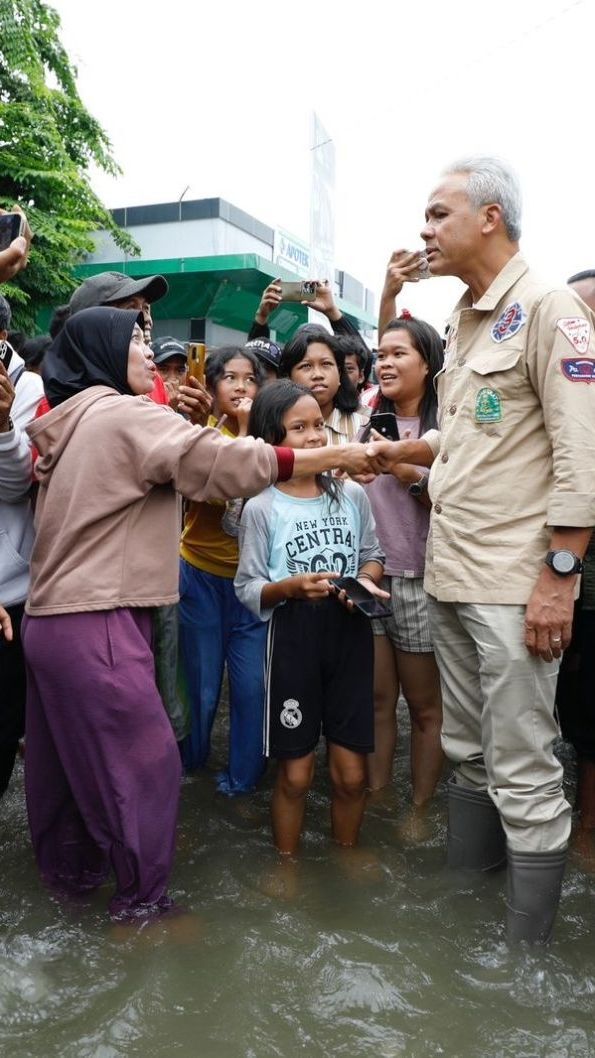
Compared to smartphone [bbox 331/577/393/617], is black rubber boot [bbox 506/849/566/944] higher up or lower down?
lower down

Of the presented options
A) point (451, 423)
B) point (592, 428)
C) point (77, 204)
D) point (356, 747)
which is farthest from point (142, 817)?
point (77, 204)

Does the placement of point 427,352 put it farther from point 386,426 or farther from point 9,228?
point 9,228

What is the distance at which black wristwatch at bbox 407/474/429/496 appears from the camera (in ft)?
10.7

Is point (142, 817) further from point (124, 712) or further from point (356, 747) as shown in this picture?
point (356, 747)

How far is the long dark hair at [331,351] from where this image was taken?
3.86m

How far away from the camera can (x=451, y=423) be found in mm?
2617

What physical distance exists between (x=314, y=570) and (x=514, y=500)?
836mm

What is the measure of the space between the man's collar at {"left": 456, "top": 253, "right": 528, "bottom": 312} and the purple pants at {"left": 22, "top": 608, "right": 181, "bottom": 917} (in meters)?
1.44

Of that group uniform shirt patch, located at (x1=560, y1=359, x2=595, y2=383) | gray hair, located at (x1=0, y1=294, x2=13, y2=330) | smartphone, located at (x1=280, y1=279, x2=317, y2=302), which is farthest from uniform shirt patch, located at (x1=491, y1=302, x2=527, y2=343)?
smartphone, located at (x1=280, y1=279, x2=317, y2=302)

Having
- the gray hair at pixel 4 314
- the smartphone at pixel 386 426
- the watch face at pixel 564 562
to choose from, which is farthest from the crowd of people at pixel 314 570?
the smartphone at pixel 386 426

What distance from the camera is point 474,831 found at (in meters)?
2.79

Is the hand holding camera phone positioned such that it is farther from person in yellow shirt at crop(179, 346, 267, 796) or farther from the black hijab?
person in yellow shirt at crop(179, 346, 267, 796)

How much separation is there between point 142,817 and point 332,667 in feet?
2.80

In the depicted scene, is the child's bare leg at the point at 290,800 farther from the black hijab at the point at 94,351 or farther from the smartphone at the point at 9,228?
the smartphone at the point at 9,228
